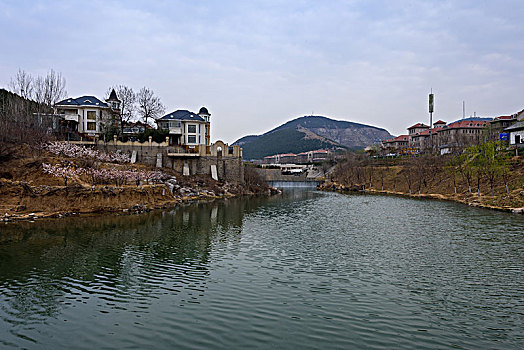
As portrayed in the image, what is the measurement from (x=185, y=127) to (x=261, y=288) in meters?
53.5

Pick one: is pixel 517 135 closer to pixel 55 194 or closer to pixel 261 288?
pixel 261 288

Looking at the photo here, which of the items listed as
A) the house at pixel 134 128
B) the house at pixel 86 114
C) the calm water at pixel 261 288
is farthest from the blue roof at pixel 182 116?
the calm water at pixel 261 288

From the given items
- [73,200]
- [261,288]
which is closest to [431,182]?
[73,200]

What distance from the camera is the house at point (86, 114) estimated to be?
5622 cm

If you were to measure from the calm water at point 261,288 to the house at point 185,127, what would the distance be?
3866cm

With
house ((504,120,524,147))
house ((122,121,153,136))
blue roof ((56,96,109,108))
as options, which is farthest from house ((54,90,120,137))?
house ((504,120,524,147))

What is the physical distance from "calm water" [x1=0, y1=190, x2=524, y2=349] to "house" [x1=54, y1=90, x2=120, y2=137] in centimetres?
3505

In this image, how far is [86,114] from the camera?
2258 inches

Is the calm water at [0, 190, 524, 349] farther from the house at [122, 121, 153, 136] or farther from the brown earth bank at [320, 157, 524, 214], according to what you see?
the house at [122, 121, 153, 136]

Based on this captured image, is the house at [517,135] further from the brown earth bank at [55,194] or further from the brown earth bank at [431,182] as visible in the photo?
the brown earth bank at [55,194]

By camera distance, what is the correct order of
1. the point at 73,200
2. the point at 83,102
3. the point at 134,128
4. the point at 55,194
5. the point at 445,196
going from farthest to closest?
the point at 134,128 → the point at 83,102 → the point at 445,196 → the point at 73,200 → the point at 55,194

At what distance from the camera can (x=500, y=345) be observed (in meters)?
9.16

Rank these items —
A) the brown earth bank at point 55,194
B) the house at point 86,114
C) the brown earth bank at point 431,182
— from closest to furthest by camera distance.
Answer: the brown earth bank at point 55,194 → the brown earth bank at point 431,182 → the house at point 86,114

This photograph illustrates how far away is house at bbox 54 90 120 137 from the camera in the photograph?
56.2m
